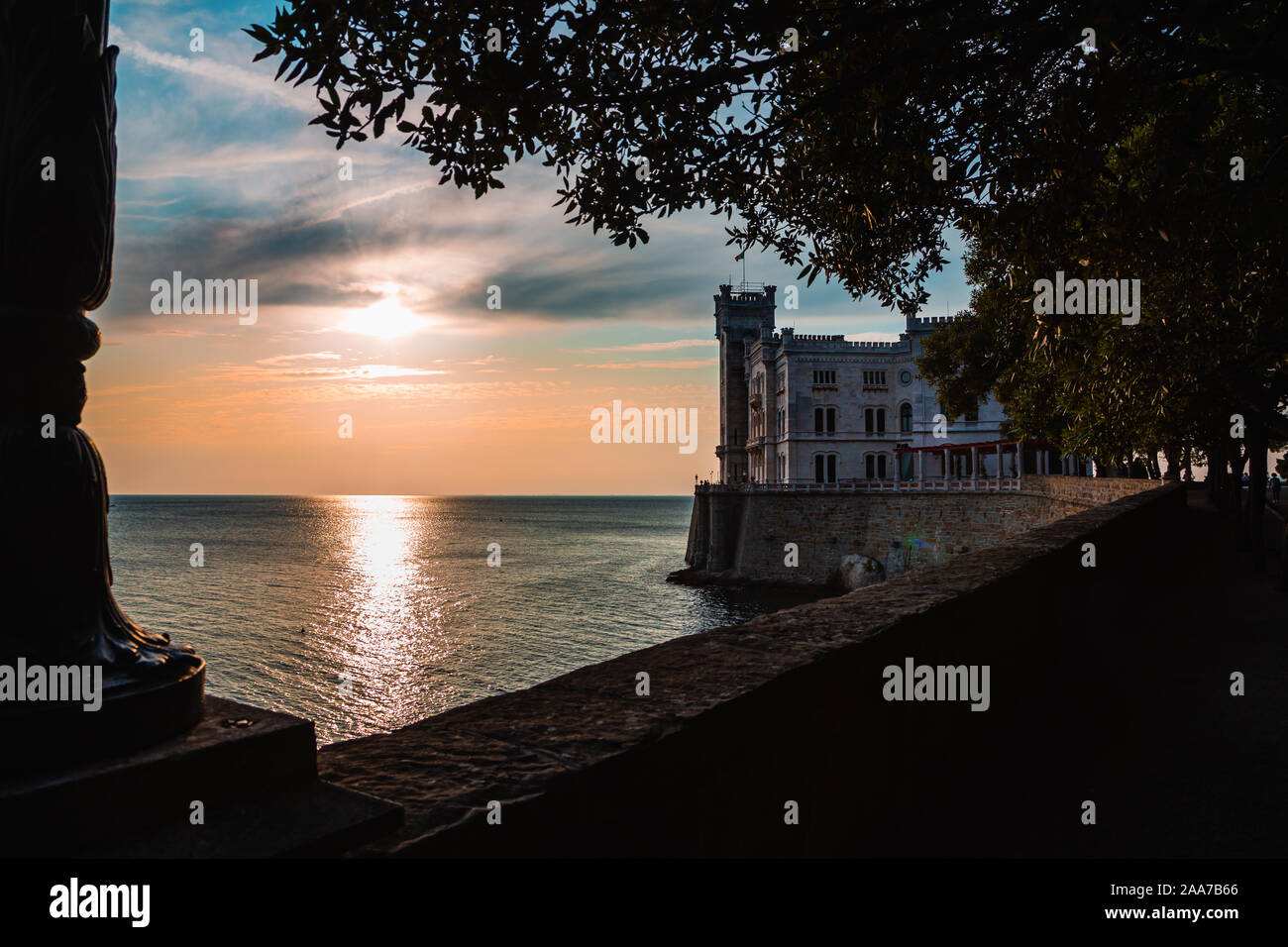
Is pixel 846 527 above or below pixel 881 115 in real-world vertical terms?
below

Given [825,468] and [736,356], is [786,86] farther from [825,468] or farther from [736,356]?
[736,356]

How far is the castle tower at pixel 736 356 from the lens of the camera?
6725cm

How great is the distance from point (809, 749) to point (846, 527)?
42.3 metres

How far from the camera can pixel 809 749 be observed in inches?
116

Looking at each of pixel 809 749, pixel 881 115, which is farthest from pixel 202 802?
pixel 881 115

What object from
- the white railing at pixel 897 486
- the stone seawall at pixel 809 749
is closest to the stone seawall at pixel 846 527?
the white railing at pixel 897 486

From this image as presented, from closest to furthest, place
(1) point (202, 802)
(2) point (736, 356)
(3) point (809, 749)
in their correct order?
(1) point (202, 802), (3) point (809, 749), (2) point (736, 356)

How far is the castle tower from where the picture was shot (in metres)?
67.2

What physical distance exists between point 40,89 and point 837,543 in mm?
44386

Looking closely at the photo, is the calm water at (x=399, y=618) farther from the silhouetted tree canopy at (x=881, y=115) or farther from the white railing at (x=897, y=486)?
the silhouetted tree canopy at (x=881, y=115)

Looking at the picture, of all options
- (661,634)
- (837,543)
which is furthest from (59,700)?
(837,543)

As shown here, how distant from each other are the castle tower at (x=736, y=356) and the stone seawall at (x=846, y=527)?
16747mm

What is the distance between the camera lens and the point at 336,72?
414 cm
